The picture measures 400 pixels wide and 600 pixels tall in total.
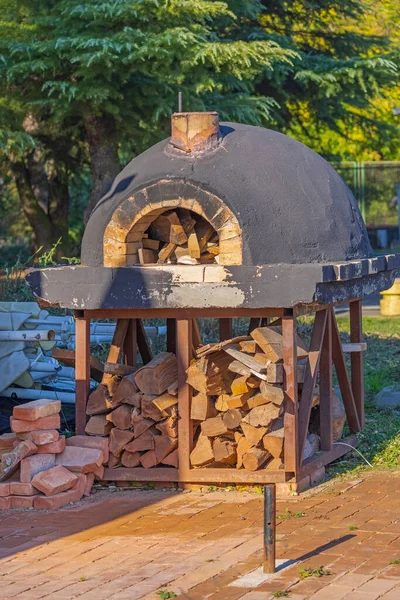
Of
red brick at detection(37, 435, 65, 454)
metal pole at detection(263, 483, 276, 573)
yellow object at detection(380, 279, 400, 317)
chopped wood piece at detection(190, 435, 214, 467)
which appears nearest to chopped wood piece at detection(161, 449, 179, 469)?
chopped wood piece at detection(190, 435, 214, 467)

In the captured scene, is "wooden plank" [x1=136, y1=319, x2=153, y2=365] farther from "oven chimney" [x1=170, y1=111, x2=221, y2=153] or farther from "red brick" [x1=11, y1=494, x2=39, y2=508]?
"red brick" [x1=11, y1=494, x2=39, y2=508]

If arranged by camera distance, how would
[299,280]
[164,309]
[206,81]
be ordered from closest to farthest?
[299,280] → [164,309] → [206,81]

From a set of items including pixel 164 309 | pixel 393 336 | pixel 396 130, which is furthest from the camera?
pixel 396 130

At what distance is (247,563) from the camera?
5484 millimetres

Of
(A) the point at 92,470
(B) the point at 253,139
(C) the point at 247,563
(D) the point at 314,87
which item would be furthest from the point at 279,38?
(C) the point at 247,563

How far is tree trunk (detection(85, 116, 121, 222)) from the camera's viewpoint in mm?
17578

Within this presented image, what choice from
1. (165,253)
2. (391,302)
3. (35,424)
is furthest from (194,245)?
(391,302)

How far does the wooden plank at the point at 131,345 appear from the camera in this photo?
812 centimetres

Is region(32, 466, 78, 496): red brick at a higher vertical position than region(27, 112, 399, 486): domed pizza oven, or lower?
lower

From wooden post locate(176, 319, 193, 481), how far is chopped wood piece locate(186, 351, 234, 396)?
0.18 feet

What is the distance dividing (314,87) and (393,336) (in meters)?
8.87

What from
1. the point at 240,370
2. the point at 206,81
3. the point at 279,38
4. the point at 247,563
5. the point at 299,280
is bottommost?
the point at 247,563

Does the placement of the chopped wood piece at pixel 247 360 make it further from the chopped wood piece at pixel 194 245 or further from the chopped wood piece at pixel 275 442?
the chopped wood piece at pixel 194 245

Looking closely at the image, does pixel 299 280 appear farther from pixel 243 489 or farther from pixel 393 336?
pixel 393 336
